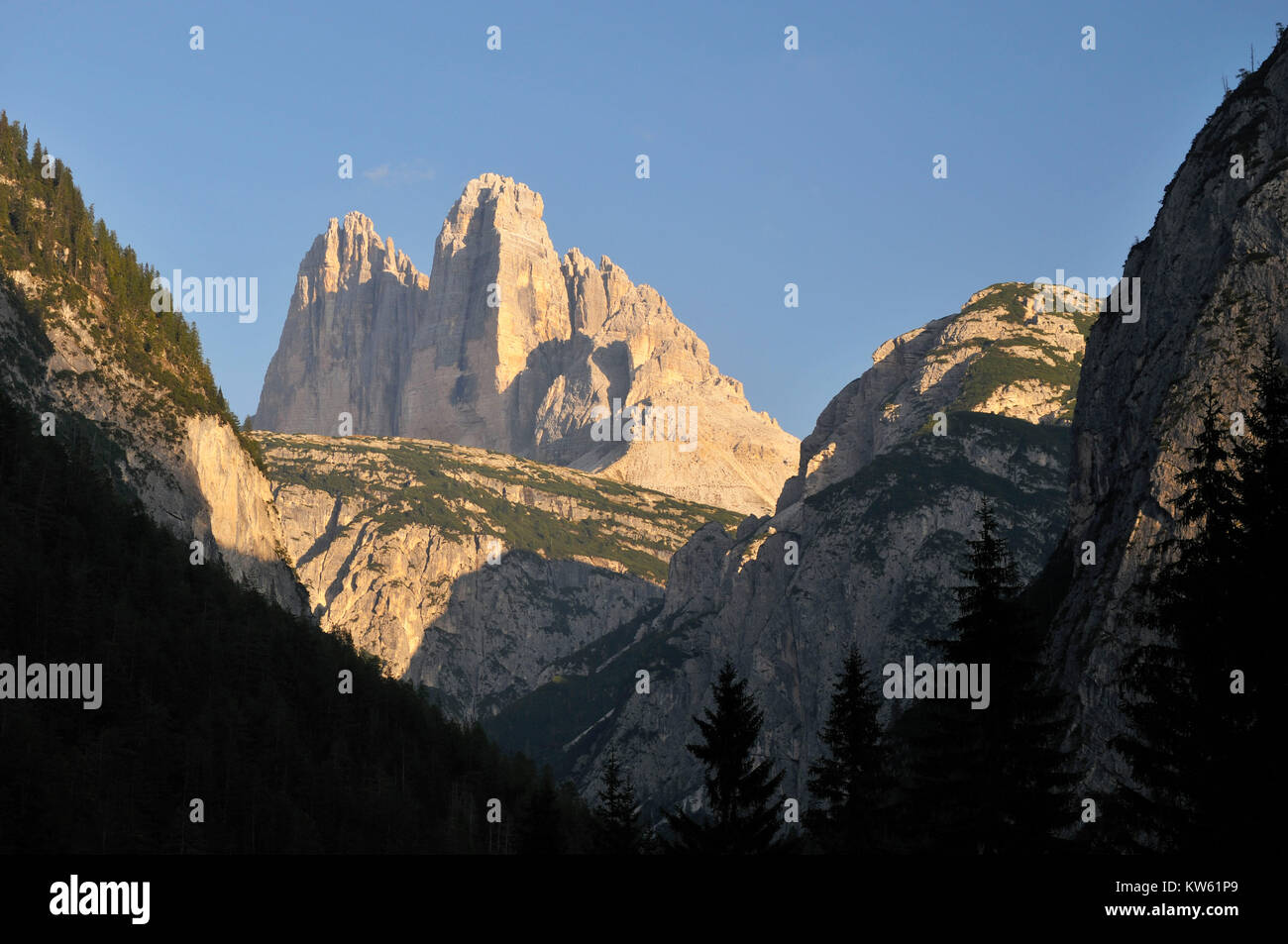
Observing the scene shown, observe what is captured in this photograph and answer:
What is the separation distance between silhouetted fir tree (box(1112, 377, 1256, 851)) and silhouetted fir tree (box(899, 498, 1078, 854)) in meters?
5.26

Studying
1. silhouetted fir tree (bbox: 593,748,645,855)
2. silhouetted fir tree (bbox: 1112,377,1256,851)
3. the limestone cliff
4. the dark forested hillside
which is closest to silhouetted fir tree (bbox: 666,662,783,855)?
silhouetted fir tree (bbox: 593,748,645,855)

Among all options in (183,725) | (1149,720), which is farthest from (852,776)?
(183,725)

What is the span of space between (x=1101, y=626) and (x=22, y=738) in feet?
273

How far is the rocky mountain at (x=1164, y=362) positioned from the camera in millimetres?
117750

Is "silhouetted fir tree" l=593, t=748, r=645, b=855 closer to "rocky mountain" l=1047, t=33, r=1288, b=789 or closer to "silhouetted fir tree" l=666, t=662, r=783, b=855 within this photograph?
"silhouetted fir tree" l=666, t=662, r=783, b=855

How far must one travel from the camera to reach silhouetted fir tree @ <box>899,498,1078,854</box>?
151 feet

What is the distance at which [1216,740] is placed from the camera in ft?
122

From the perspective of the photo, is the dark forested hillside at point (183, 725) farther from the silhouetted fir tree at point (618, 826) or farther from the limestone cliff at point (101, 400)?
the limestone cliff at point (101, 400)

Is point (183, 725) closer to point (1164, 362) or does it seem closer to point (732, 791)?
point (732, 791)

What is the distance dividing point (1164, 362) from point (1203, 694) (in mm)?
104767

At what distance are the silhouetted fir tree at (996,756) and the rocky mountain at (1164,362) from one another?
200ft

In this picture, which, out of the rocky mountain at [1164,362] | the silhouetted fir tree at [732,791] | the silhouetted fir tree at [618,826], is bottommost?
the silhouetted fir tree at [618,826]

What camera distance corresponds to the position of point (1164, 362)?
13562 centimetres

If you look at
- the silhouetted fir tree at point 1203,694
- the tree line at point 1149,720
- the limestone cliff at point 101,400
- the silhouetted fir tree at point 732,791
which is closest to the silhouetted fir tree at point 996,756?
the tree line at point 1149,720
